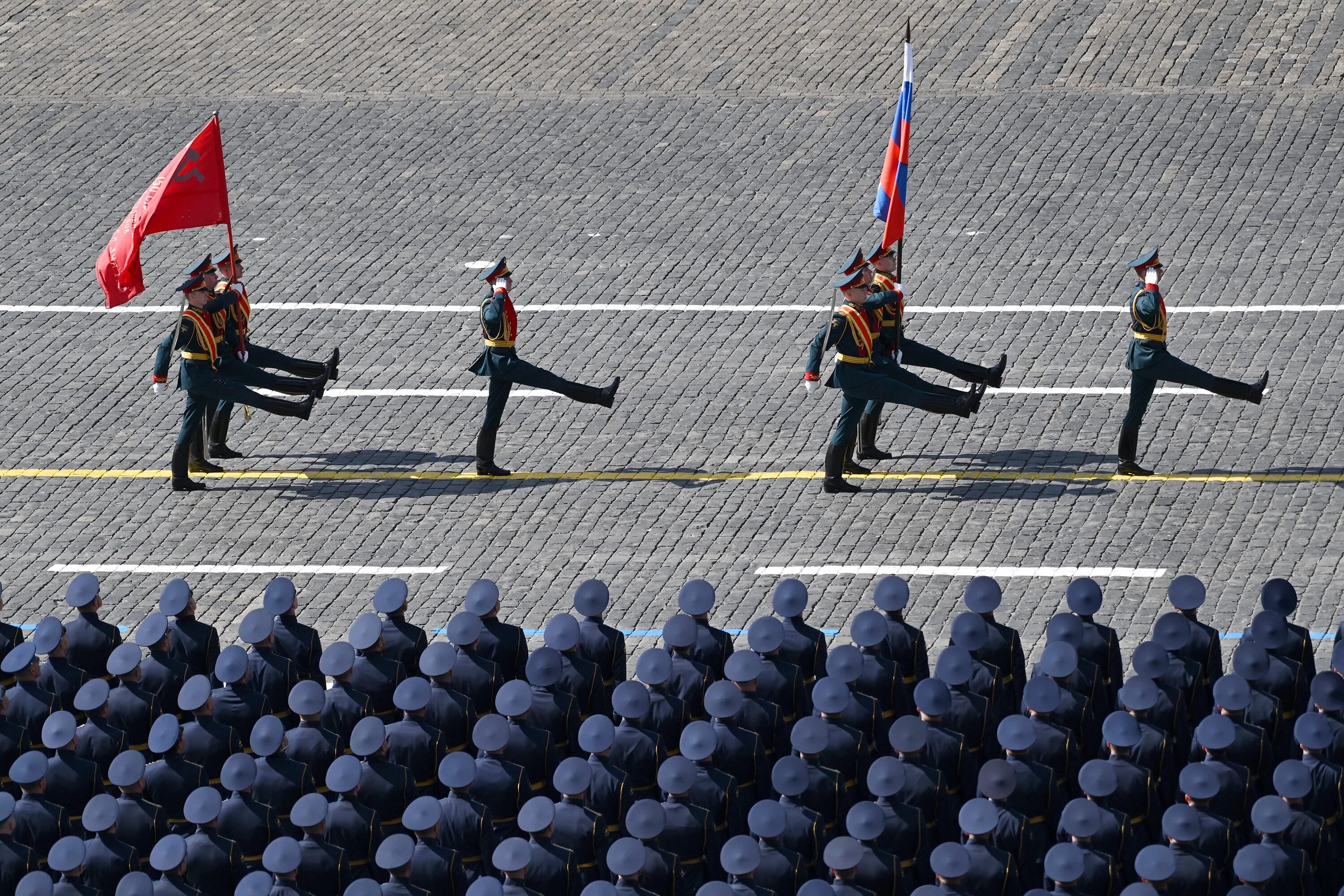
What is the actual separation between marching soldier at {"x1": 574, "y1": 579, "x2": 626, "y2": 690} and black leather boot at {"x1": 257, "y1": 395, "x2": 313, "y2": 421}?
494cm

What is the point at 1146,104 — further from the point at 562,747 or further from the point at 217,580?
the point at 562,747

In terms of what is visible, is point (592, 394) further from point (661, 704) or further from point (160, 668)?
point (661, 704)

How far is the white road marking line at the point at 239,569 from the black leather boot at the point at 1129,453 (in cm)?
481

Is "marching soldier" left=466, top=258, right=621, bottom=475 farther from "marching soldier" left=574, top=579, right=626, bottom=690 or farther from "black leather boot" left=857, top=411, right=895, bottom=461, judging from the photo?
"marching soldier" left=574, top=579, right=626, bottom=690

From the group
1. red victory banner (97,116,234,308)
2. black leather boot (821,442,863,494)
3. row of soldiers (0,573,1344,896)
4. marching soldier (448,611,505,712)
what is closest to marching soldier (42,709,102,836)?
row of soldiers (0,573,1344,896)

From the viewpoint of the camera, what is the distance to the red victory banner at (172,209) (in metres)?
15.1

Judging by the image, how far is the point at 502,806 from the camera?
30.7ft

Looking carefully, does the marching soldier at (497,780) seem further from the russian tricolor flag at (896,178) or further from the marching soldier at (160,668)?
the russian tricolor flag at (896,178)

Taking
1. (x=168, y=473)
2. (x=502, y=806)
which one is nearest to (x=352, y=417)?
(x=168, y=473)

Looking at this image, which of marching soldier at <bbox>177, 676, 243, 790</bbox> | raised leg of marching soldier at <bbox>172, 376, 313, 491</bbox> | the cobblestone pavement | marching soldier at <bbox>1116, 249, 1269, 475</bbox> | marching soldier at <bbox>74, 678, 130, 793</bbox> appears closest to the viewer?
marching soldier at <bbox>177, 676, 243, 790</bbox>

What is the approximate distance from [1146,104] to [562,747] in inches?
538

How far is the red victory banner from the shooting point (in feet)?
49.5

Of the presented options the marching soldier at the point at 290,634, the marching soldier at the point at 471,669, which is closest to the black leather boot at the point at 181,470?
the marching soldier at the point at 290,634

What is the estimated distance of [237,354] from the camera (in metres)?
15.4
